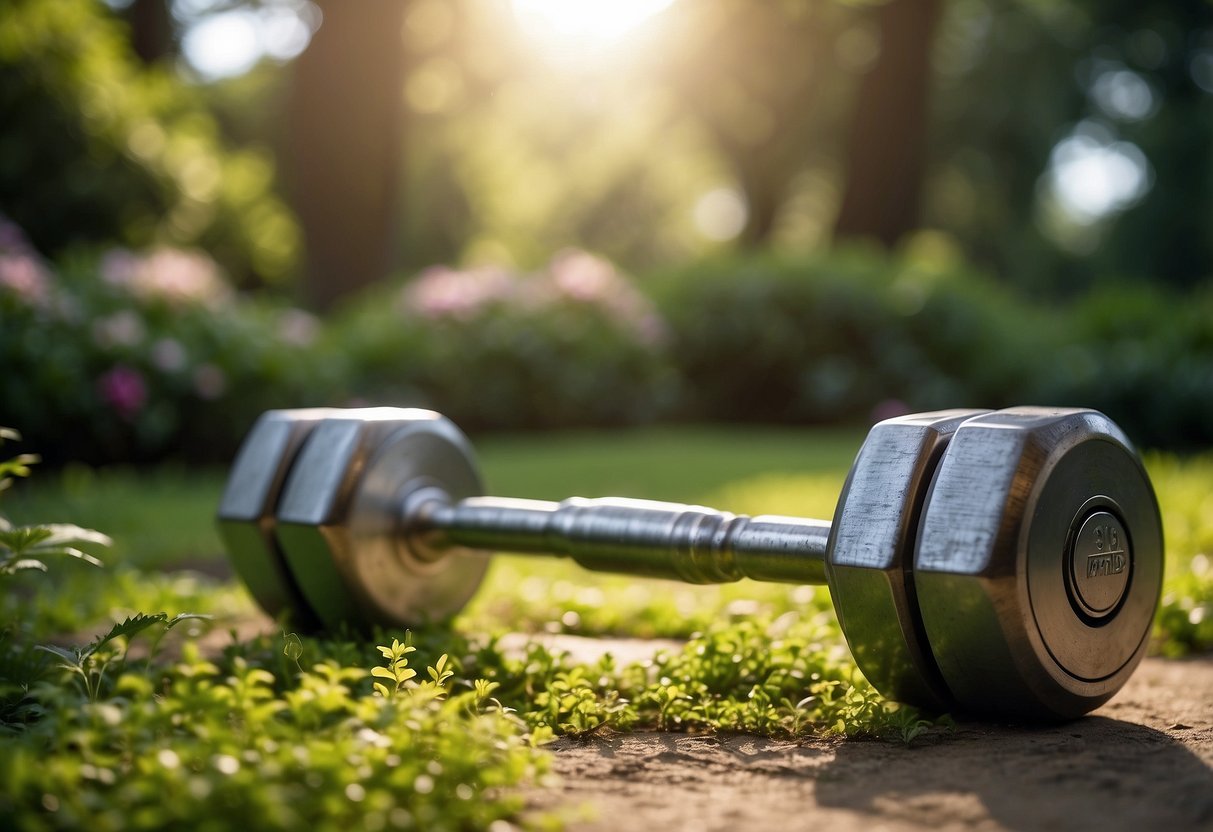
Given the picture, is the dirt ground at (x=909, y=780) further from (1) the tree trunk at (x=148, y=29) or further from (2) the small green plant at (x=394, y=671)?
(1) the tree trunk at (x=148, y=29)

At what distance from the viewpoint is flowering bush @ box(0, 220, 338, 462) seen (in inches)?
230

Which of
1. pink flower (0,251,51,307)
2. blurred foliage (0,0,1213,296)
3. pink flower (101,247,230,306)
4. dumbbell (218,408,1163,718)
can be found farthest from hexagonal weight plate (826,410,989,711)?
blurred foliage (0,0,1213,296)

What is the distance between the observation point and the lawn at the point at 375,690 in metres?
1.42

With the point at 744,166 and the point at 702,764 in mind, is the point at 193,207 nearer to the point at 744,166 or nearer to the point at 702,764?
the point at 702,764

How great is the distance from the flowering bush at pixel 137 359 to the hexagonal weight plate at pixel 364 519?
3713mm

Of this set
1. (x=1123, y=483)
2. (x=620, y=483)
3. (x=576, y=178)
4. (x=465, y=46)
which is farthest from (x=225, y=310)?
(x=576, y=178)

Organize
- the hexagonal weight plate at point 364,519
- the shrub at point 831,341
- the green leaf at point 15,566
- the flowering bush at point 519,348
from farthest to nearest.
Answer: the shrub at point 831,341 < the flowering bush at point 519,348 < the hexagonal weight plate at point 364,519 < the green leaf at point 15,566

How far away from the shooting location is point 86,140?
8930 millimetres

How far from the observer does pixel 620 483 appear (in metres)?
6.03

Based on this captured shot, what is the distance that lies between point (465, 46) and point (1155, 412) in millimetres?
21188

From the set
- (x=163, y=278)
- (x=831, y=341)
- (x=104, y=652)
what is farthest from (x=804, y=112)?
(x=104, y=652)

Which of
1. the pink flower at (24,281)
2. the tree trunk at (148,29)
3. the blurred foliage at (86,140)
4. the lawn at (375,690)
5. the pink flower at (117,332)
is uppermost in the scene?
the tree trunk at (148,29)

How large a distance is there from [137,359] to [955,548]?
5.52 m

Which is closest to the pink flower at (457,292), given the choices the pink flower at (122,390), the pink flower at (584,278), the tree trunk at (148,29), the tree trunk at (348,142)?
the pink flower at (584,278)
